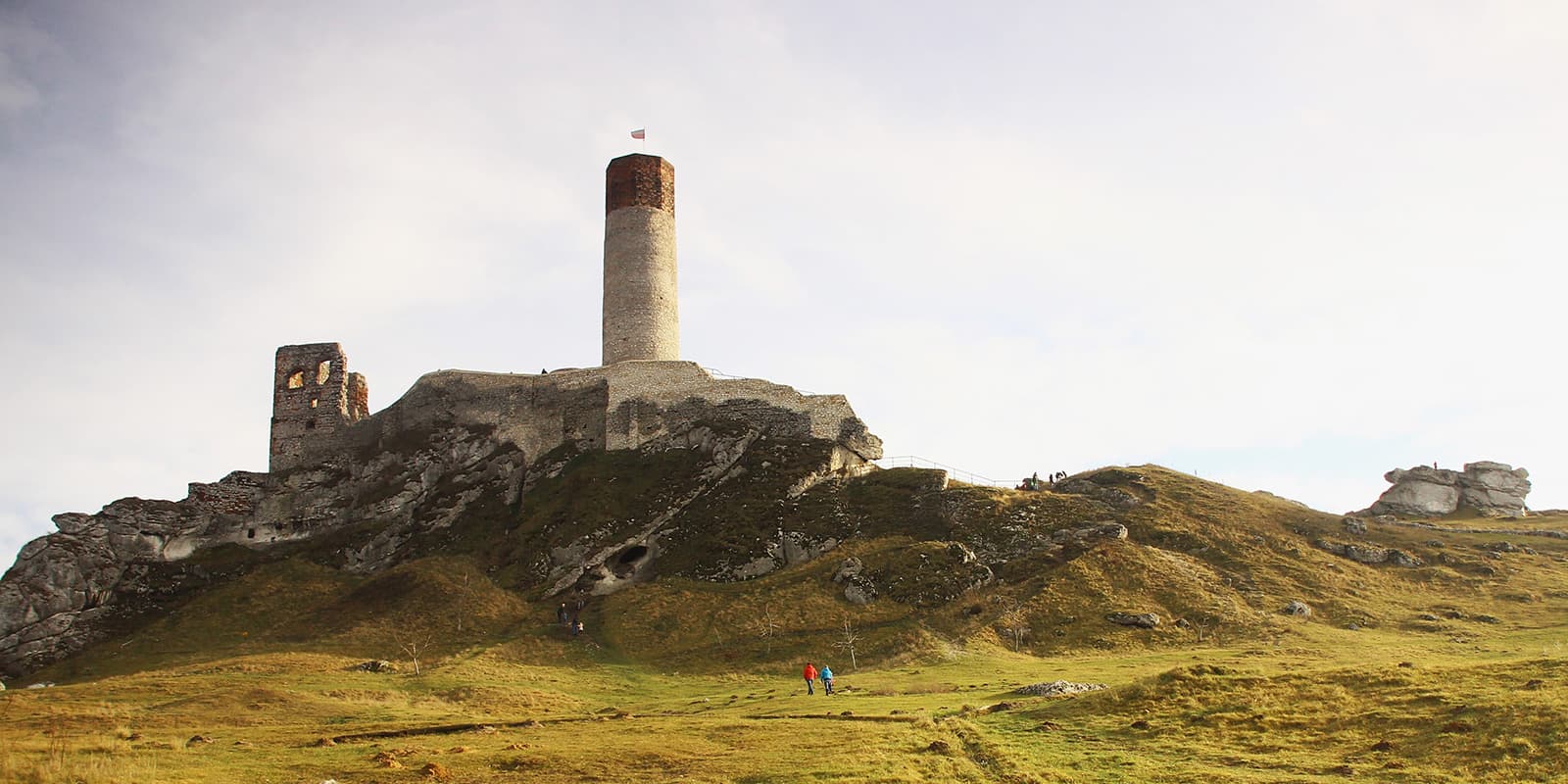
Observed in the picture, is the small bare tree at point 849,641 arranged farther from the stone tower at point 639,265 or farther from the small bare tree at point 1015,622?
the stone tower at point 639,265

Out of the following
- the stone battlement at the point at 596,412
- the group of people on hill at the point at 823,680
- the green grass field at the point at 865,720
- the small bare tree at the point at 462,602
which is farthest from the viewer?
the stone battlement at the point at 596,412

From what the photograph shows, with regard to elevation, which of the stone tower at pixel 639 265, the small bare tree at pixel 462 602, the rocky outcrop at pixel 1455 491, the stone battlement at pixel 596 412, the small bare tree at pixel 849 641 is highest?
the stone tower at pixel 639 265

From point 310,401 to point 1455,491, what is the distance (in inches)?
3191

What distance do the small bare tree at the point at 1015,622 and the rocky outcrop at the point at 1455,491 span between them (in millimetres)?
37160

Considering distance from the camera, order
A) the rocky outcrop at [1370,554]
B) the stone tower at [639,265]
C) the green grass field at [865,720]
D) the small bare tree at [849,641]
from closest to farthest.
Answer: the green grass field at [865,720] → the small bare tree at [849,641] → the rocky outcrop at [1370,554] → the stone tower at [639,265]

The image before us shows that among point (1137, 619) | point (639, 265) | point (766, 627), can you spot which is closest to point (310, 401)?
point (639, 265)

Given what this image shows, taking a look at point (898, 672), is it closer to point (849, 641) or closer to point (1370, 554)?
point (849, 641)

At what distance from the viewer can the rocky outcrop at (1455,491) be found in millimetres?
80306

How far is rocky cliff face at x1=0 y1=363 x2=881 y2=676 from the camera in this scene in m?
66.6

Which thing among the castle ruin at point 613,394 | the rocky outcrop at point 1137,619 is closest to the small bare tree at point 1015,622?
the rocky outcrop at point 1137,619

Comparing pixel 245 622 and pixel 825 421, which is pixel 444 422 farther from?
pixel 825 421

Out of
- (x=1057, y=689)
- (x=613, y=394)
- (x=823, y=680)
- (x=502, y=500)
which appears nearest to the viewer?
(x=1057, y=689)

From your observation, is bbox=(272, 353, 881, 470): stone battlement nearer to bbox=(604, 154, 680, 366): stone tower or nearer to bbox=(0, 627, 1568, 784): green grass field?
bbox=(604, 154, 680, 366): stone tower

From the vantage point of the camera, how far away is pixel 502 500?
75938 mm
